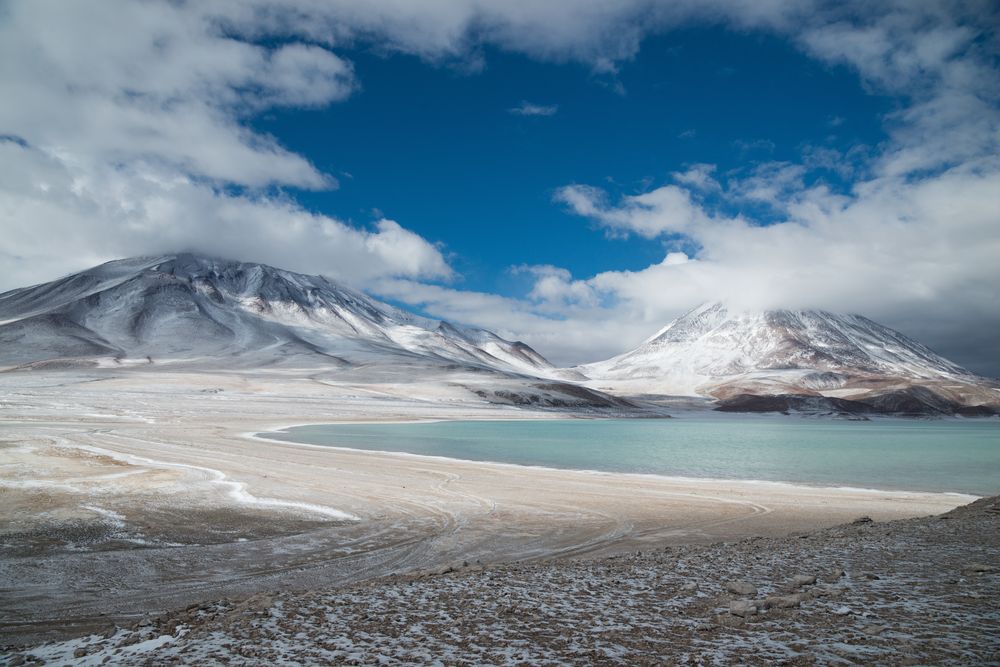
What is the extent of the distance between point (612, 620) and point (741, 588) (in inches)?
83.4

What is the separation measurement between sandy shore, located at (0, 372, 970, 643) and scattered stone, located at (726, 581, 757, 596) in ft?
13.7

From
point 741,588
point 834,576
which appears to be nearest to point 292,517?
point 741,588

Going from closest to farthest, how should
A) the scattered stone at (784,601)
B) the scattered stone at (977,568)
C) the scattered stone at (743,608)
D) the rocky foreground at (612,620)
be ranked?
the rocky foreground at (612,620) → the scattered stone at (743,608) → the scattered stone at (784,601) → the scattered stone at (977,568)

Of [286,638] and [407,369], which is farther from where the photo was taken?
[407,369]

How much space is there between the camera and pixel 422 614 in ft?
23.1

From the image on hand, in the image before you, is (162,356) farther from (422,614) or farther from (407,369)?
(422,614)

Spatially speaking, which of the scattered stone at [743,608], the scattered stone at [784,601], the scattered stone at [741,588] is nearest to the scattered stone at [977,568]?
the scattered stone at [784,601]

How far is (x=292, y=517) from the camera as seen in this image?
14.9 meters

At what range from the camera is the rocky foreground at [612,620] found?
579 centimetres

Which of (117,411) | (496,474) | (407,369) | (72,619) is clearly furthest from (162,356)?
(72,619)

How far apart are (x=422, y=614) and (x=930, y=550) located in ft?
28.0

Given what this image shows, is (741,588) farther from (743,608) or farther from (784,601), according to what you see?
(743,608)

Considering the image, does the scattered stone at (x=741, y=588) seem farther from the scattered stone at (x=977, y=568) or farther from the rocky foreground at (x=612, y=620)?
the scattered stone at (x=977, y=568)

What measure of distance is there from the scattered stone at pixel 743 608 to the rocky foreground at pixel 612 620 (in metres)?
0.01
